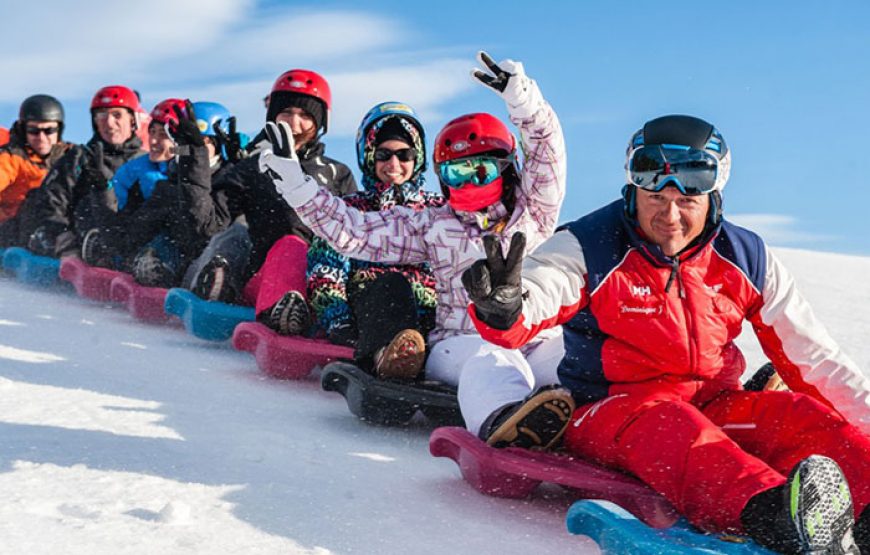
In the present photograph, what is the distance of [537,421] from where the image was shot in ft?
9.46

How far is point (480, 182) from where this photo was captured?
3.99m

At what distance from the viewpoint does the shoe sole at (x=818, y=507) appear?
84.7 inches

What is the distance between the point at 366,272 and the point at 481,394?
1932mm

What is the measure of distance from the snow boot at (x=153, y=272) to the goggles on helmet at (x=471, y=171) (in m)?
3.55

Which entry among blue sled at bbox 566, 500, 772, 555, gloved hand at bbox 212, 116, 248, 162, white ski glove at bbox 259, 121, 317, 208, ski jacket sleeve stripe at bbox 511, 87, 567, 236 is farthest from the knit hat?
blue sled at bbox 566, 500, 772, 555

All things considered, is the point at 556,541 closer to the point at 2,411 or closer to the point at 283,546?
the point at 283,546

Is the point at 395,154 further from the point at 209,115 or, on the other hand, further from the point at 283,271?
the point at 209,115

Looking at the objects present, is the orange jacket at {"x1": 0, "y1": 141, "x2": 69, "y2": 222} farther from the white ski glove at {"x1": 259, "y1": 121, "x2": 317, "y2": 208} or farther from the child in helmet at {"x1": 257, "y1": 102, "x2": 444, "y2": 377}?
the white ski glove at {"x1": 259, "y1": 121, "x2": 317, "y2": 208}

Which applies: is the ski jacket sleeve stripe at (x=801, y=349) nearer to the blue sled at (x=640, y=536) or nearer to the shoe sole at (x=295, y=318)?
the blue sled at (x=640, y=536)

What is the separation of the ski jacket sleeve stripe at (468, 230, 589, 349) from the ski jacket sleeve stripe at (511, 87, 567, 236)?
1046mm

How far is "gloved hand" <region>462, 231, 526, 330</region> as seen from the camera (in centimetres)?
246

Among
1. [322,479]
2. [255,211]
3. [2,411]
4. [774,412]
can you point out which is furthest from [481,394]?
[255,211]

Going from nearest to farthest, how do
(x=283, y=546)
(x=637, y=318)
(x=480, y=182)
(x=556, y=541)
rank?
(x=283, y=546)
(x=556, y=541)
(x=637, y=318)
(x=480, y=182)

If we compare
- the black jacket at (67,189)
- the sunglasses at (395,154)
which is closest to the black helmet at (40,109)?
the black jacket at (67,189)
